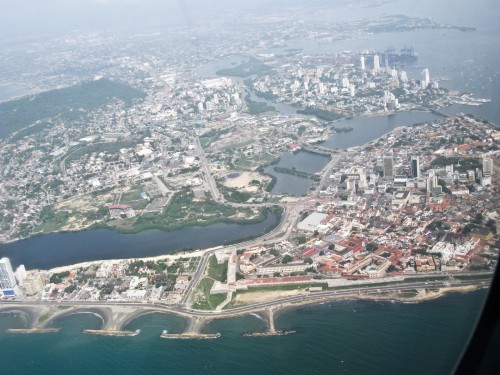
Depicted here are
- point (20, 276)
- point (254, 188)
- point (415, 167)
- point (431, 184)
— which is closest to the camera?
point (20, 276)

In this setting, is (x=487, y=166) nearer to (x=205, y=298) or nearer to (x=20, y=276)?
(x=205, y=298)

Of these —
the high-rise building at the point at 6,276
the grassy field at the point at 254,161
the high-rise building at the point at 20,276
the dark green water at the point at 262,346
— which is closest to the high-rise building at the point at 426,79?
the grassy field at the point at 254,161

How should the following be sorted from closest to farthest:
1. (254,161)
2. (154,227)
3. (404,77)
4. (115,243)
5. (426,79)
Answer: (115,243), (154,227), (254,161), (426,79), (404,77)

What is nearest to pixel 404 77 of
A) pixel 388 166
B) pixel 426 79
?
pixel 426 79

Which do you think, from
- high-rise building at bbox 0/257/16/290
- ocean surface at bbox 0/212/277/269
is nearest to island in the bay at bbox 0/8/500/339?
high-rise building at bbox 0/257/16/290

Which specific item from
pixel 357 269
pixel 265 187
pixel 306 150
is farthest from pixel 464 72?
pixel 357 269

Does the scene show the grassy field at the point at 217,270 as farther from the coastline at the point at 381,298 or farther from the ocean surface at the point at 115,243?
the coastline at the point at 381,298
